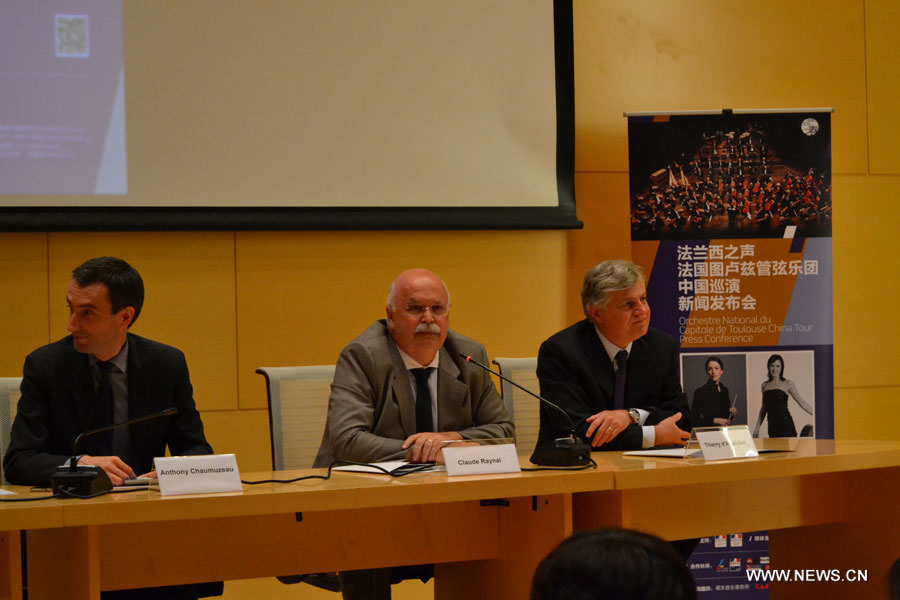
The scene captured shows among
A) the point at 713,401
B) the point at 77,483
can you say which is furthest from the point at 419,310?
the point at 713,401

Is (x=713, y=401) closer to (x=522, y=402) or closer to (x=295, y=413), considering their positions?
(x=522, y=402)

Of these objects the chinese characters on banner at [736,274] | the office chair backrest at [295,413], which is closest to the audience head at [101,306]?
the office chair backrest at [295,413]

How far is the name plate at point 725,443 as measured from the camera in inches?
90.5

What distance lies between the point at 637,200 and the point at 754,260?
542mm

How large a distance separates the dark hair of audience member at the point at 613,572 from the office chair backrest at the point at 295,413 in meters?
2.24

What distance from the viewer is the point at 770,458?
2.34 metres

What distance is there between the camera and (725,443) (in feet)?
7.69

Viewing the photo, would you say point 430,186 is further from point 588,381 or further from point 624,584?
point 624,584

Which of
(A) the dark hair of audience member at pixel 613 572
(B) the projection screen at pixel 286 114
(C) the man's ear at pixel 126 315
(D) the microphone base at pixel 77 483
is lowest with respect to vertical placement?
(D) the microphone base at pixel 77 483

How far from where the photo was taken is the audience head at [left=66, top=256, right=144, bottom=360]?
2.56 meters

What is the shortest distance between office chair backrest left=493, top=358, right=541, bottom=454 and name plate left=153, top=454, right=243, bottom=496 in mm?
1460

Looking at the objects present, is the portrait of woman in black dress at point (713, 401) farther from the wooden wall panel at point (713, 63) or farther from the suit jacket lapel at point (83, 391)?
the suit jacket lapel at point (83, 391)

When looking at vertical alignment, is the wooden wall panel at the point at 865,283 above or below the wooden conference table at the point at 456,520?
above

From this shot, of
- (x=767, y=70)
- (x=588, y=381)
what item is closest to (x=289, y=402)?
(x=588, y=381)
